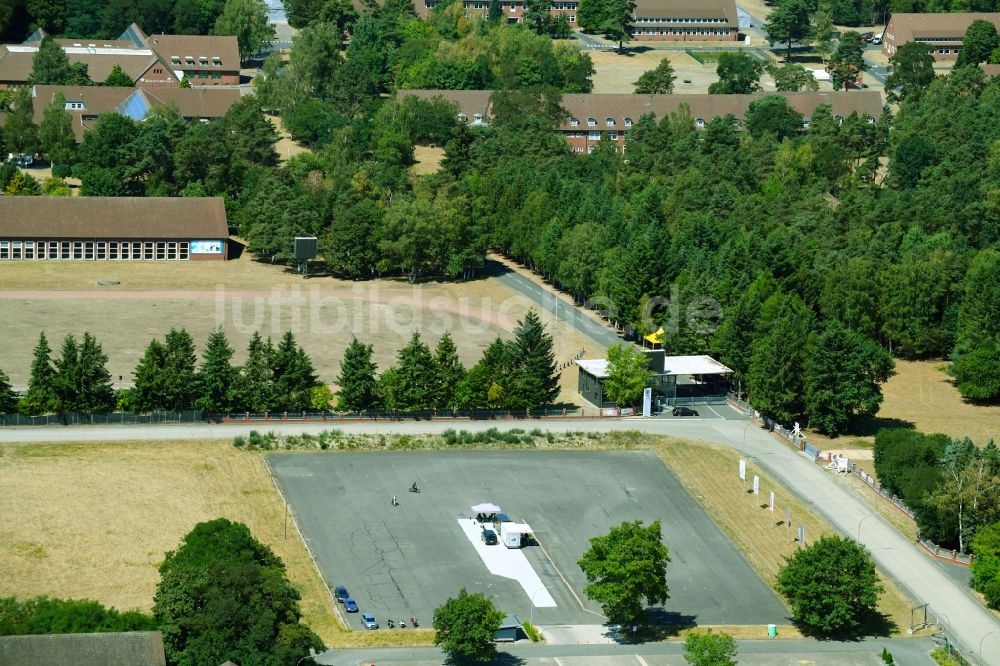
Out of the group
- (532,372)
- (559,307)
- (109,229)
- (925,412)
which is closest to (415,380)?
(532,372)

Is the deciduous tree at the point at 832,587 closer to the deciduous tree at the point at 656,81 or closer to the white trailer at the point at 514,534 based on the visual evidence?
the white trailer at the point at 514,534

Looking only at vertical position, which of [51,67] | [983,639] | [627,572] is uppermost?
[51,67]

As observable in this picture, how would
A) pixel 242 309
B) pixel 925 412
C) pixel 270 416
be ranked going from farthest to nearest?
1. pixel 242 309
2. pixel 925 412
3. pixel 270 416

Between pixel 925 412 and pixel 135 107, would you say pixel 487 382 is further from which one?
pixel 135 107

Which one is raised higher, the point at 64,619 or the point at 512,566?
the point at 64,619

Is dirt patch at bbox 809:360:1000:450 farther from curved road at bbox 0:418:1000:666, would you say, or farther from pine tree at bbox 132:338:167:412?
pine tree at bbox 132:338:167:412
